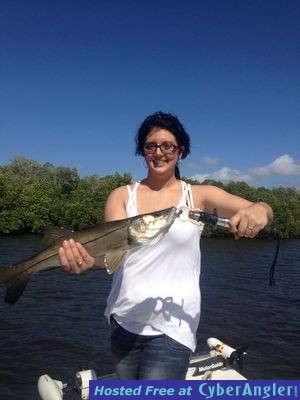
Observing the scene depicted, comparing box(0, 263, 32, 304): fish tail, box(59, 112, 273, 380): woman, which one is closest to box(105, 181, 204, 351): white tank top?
box(59, 112, 273, 380): woman

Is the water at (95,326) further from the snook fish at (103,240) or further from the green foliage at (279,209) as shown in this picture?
the green foliage at (279,209)

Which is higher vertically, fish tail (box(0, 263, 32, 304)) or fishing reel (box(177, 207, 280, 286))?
fishing reel (box(177, 207, 280, 286))

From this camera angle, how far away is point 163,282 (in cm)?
359

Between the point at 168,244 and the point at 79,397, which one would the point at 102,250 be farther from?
the point at 79,397

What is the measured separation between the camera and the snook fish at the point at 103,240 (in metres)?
3.60

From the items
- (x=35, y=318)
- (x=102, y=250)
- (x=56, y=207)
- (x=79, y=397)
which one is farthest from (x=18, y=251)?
(x=102, y=250)

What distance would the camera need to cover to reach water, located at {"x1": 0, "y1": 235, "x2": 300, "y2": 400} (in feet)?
39.5

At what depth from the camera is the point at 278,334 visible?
16.1 meters

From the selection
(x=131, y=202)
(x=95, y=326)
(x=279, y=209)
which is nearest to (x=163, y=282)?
(x=131, y=202)

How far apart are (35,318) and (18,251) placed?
22.5 metres

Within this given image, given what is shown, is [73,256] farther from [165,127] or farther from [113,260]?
[165,127]

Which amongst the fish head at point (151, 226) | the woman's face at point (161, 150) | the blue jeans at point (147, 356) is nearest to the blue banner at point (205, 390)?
the blue jeans at point (147, 356)

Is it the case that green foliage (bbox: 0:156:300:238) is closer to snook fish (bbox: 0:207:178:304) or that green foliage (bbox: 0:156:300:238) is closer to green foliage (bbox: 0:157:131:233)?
green foliage (bbox: 0:157:131:233)

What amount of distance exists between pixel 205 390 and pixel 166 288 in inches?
35.4
